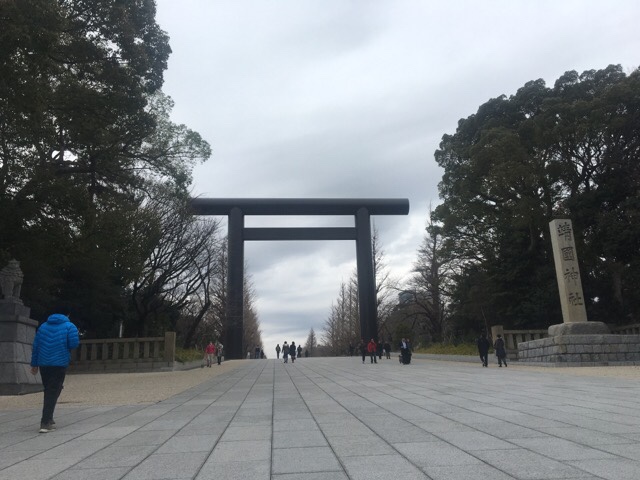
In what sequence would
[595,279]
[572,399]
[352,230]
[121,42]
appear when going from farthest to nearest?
1. [352,230]
2. [595,279]
3. [121,42]
4. [572,399]

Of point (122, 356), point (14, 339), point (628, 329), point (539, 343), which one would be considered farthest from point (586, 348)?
point (122, 356)

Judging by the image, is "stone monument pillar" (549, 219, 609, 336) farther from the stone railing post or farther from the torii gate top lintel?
the torii gate top lintel

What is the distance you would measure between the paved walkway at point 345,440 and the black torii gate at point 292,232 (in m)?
26.2

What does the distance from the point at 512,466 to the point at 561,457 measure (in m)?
0.47

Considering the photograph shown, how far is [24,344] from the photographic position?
11703 mm

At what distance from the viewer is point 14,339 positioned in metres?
11.3

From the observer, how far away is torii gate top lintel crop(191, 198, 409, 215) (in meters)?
34.6

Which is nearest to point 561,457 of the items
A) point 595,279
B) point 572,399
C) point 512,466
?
point 512,466

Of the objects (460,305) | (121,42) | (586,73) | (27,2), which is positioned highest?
(586,73)

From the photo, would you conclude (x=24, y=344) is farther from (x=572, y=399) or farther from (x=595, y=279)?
(x=595, y=279)

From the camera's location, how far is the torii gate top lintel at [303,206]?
3462 centimetres

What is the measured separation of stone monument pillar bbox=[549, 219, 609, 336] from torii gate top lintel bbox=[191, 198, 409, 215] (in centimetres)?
1875

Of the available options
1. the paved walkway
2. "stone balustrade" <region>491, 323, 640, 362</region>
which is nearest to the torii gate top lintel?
"stone balustrade" <region>491, 323, 640, 362</region>

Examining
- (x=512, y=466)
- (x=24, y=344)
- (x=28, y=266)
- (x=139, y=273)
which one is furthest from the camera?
(x=139, y=273)
